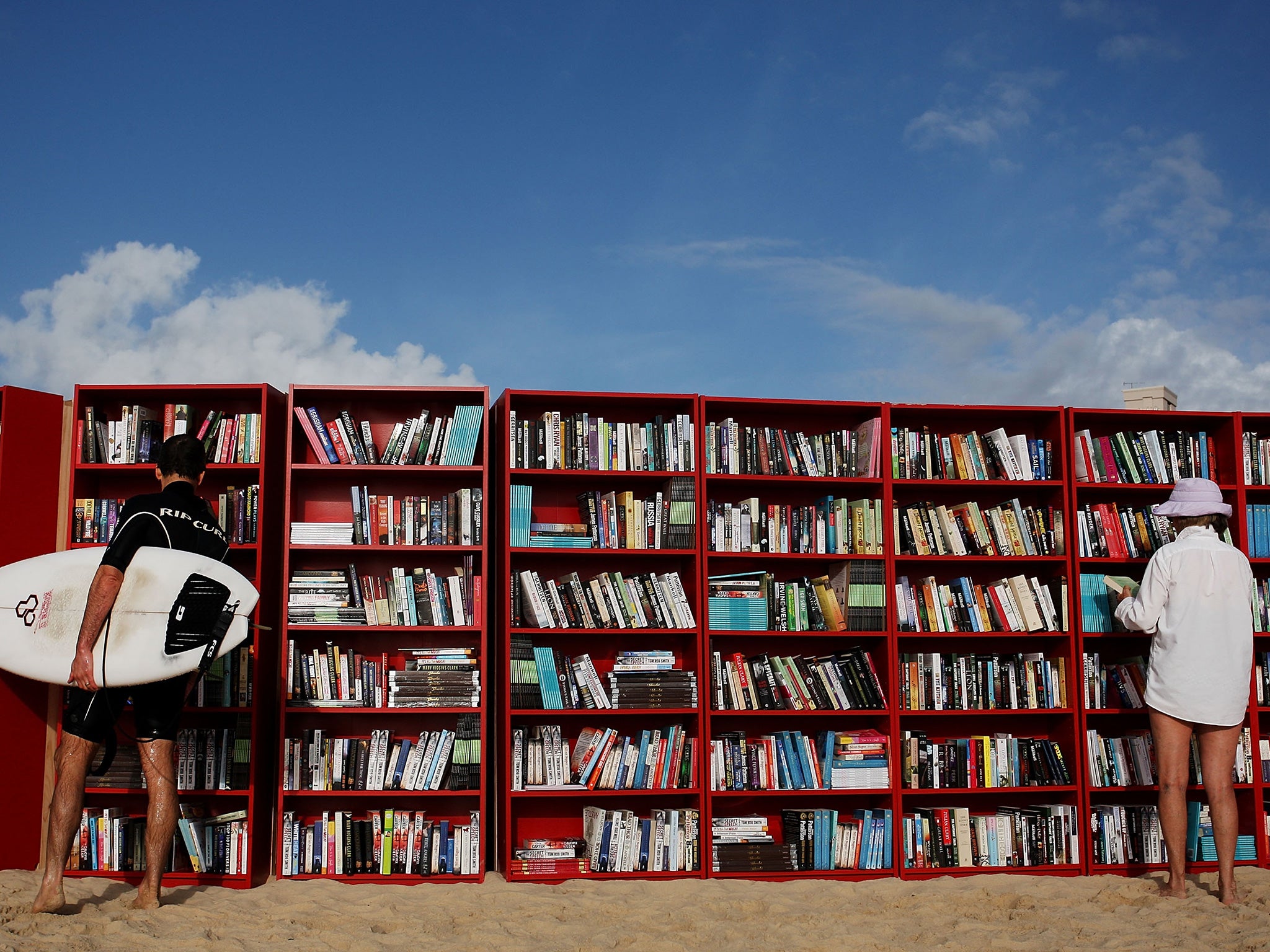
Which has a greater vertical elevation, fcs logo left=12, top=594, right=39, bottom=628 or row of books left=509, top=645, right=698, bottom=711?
fcs logo left=12, top=594, right=39, bottom=628

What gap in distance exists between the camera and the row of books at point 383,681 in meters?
4.61

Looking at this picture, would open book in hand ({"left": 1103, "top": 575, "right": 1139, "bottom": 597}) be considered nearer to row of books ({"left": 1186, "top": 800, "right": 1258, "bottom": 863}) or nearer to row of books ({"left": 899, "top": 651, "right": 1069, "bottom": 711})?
row of books ({"left": 899, "top": 651, "right": 1069, "bottom": 711})

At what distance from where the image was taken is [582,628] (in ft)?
15.6

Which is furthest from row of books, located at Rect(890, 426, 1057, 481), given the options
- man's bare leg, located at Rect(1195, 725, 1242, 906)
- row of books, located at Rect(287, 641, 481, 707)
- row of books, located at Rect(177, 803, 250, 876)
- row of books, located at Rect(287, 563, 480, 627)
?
row of books, located at Rect(177, 803, 250, 876)

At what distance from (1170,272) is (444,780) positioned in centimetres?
536

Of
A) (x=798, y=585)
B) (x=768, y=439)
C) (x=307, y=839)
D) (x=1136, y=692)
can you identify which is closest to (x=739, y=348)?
(x=768, y=439)

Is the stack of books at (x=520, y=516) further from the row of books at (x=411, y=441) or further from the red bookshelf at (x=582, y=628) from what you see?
the row of books at (x=411, y=441)

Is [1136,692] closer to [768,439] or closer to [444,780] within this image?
[768,439]

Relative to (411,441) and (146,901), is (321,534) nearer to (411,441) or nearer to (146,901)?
(411,441)

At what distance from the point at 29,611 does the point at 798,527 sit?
10.9ft

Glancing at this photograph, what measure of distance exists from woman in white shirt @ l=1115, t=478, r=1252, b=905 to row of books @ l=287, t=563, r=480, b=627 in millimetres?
2978

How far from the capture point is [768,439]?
5.02m

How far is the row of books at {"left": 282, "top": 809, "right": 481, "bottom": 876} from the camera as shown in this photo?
4520mm

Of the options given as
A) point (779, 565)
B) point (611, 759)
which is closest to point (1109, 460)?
point (779, 565)
